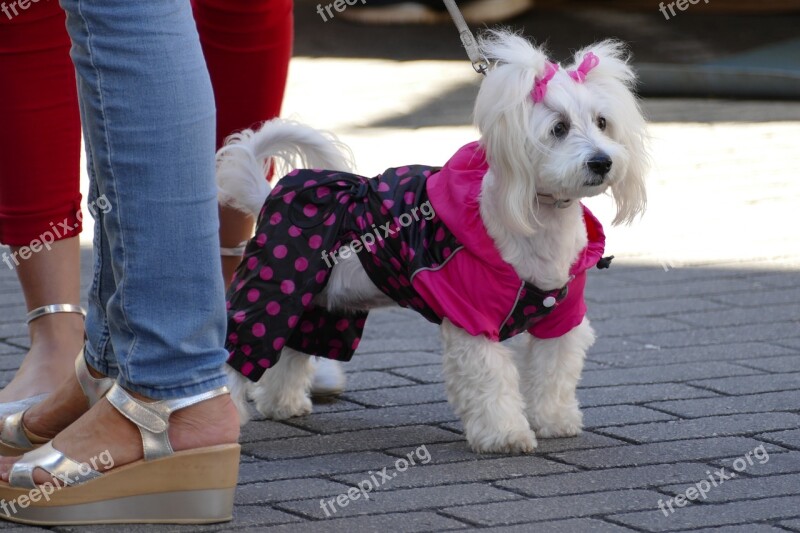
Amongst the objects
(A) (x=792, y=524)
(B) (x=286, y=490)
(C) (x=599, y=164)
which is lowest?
(B) (x=286, y=490)

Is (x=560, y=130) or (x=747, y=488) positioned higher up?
(x=560, y=130)

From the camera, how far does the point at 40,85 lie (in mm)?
2838

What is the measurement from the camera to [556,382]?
292 centimetres

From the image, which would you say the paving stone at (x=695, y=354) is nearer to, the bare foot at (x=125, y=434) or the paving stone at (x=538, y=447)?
the paving stone at (x=538, y=447)

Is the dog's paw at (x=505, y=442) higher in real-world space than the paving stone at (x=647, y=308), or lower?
higher

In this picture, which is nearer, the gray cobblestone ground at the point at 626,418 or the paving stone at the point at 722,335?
the gray cobblestone ground at the point at 626,418

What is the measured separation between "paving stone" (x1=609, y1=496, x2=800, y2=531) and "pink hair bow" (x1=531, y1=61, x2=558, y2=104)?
983mm

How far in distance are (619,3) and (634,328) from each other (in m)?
8.36

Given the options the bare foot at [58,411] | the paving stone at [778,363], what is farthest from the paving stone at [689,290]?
the bare foot at [58,411]

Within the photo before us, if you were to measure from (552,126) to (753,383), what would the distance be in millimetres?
901

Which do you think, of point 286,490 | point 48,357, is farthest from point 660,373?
point 48,357

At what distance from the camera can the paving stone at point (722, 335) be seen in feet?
11.7

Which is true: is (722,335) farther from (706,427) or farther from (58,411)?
(58,411)

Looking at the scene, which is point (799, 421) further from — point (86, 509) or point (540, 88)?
point (86, 509)
